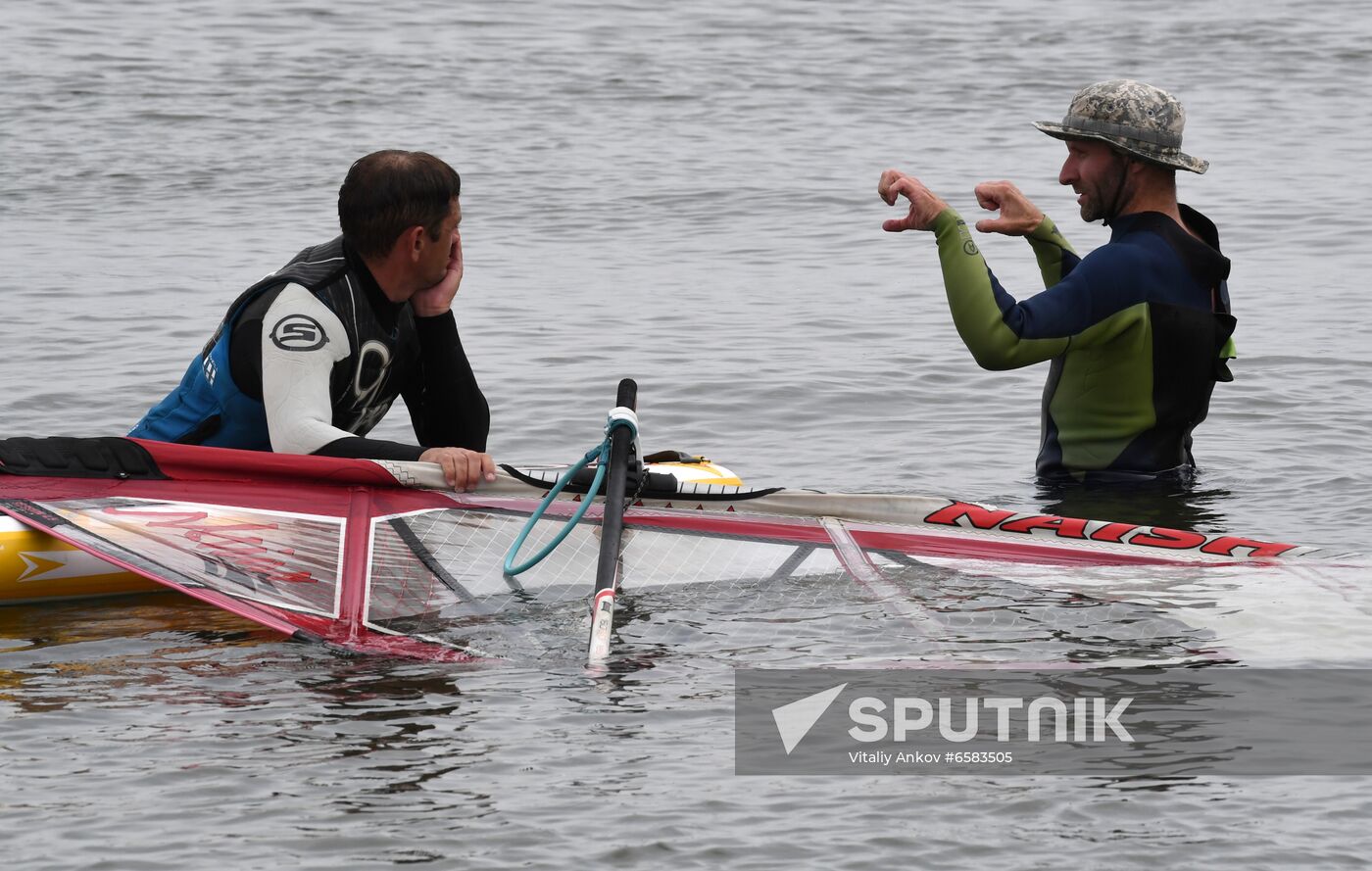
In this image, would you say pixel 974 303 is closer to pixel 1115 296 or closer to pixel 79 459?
pixel 1115 296

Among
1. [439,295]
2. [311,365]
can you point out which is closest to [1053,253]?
[439,295]

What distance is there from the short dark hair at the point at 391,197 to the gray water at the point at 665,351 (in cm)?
121

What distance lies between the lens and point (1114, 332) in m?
5.91

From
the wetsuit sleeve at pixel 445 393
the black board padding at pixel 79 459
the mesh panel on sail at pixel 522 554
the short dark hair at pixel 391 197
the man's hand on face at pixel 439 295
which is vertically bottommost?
the mesh panel on sail at pixel 522 554

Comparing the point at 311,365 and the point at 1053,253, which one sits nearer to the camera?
the point at 311,365

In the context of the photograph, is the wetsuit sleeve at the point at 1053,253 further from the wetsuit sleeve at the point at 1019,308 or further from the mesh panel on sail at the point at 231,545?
the mesh panel on sail at the point at 231,545

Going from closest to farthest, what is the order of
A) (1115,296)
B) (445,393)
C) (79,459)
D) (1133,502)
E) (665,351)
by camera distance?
(79,459), (1115,296), (445,393), (1133,502), (665,351)

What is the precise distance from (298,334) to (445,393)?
749mm

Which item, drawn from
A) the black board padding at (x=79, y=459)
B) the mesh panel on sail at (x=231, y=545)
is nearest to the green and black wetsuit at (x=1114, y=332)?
the mesh panel on sail at (x=231, y=545)

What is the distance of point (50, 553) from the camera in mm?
5566

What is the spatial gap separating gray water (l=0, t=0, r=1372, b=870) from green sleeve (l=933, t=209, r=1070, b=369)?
69cm

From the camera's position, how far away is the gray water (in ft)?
13.8

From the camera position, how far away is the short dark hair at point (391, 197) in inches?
212

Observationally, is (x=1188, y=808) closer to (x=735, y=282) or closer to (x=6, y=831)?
(x=6, y=831)
